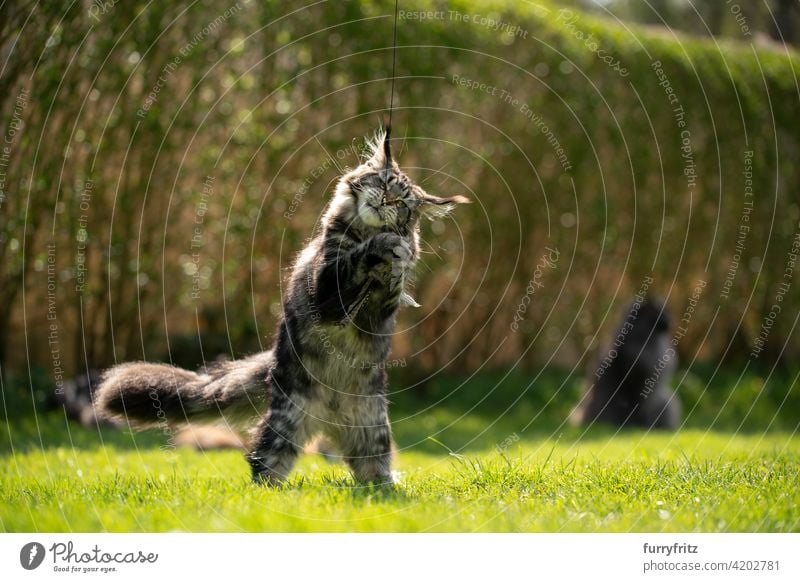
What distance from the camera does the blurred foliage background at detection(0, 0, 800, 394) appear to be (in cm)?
957

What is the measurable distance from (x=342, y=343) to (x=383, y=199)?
984 mm

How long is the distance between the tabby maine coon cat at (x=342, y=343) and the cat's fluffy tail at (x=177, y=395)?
2 centimetres

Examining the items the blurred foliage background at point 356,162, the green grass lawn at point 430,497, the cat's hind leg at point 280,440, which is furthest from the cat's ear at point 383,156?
the blurred foliage background at point 356,162

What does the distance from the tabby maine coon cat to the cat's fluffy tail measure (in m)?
0.02

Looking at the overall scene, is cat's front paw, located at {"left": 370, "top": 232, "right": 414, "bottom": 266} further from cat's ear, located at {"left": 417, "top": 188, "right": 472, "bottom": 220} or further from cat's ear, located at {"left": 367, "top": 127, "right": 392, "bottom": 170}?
cat's ear, located at {"left": 367, "top": 127, "right": 392, "bottom": 170}

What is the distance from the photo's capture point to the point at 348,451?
569cm

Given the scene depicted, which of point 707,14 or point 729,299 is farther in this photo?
point 707,14

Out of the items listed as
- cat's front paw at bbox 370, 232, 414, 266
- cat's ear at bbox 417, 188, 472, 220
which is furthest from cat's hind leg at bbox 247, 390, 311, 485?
cat's ear at bbox 417, 188, 472, 220

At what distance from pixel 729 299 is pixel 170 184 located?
397 inches

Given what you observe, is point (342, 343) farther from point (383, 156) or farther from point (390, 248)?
point (383, 156)

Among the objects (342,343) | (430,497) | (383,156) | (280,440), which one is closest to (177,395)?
(280,440)
